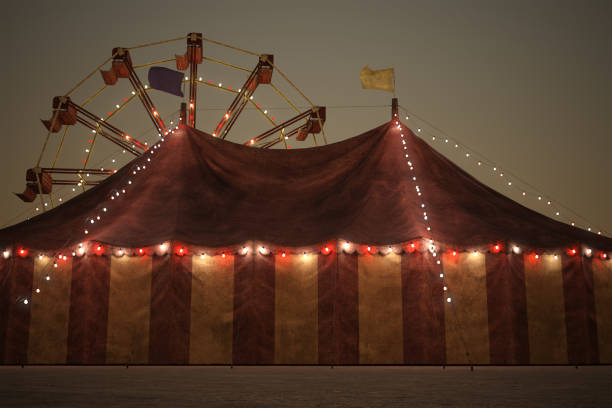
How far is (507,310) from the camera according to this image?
647cm

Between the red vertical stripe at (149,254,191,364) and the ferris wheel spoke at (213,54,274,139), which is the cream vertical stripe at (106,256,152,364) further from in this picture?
the ferris wheel spoke at (213,54,274,139)

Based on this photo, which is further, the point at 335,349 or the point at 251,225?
the point at 251,225

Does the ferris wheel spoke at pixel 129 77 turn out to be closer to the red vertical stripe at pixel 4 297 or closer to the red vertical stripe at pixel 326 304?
the red vertical stripe at pixel 4 297

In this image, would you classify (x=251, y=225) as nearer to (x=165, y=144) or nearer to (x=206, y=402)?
(x=165, y=144)

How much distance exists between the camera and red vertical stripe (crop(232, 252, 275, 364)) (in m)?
6.45

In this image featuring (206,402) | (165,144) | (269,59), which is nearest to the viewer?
(206,402)

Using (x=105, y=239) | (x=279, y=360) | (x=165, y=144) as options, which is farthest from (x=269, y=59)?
(x=279, y=360)

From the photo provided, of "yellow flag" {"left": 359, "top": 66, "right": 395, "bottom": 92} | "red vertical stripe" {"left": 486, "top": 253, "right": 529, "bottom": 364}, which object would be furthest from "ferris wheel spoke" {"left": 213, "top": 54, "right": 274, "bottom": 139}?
"red vertical stripe" {"left": 486, "top": 253, "right": 529, "bottom": 364}

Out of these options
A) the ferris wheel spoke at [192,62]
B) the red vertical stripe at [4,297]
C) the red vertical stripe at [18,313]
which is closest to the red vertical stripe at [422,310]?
the red vertical stripe at [18,313]

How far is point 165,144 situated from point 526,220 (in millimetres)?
4590

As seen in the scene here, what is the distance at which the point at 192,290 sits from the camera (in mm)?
6547

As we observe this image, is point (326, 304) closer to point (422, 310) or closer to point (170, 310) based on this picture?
point (422, 310)

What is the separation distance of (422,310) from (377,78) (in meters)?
3.56

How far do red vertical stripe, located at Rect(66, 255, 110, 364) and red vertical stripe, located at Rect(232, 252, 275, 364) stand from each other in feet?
4.52
